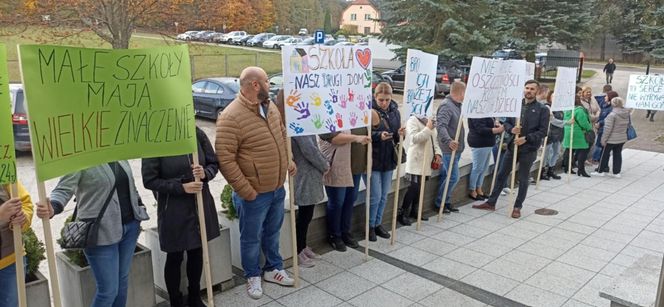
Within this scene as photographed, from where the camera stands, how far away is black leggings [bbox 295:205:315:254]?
204 inches

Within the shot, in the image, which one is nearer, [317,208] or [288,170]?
[288,170]

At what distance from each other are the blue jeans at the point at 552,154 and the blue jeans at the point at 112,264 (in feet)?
26.8

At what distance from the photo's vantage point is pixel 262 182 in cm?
433

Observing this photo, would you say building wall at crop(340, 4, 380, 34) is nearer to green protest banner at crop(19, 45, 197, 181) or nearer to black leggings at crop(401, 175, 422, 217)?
black leggings at crop(401, 175, 422, 217)

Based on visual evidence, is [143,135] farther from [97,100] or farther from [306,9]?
[306,9]

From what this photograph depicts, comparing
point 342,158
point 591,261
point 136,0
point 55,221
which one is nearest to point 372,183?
point 342,158

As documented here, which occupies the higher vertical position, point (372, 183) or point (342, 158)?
point (342, 158)

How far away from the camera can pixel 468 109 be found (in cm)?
653

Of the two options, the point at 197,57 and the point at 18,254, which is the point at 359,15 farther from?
the point at 18,254

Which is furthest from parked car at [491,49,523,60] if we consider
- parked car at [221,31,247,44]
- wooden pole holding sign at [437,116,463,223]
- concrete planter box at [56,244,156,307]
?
parked car at [221,31,247,44]

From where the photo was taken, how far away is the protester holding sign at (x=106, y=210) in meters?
3.33

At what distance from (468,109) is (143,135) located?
433 centimetres

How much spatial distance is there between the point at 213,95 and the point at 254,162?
12.2m

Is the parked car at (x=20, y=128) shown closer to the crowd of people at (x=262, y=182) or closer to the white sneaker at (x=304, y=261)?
the white sneaker at (x=304, y=261)
